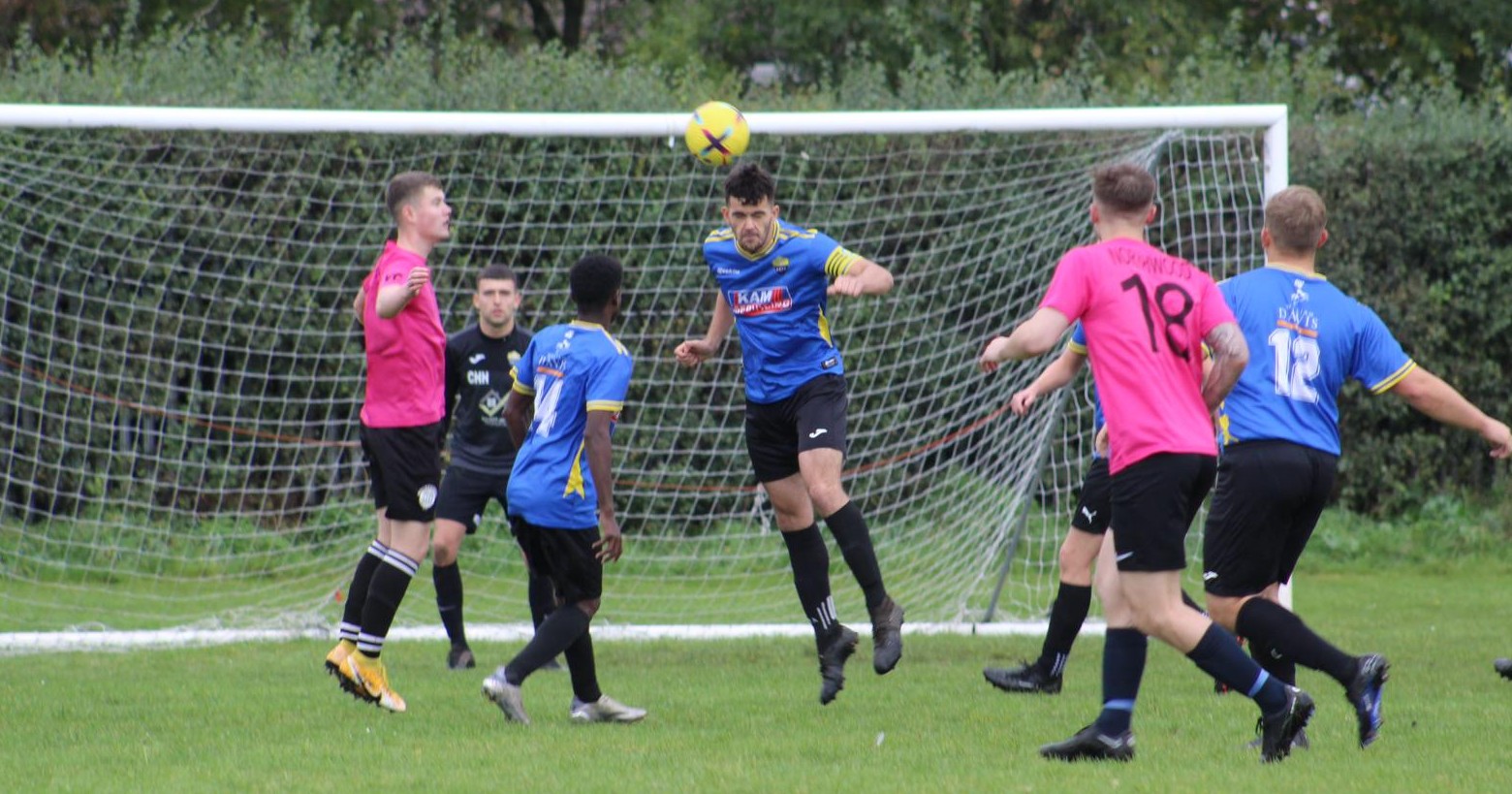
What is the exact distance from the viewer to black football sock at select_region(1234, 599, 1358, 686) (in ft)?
17.9

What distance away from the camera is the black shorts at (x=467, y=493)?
8.44 metres

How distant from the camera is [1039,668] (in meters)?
7.16

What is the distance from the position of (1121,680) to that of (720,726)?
1752 mm

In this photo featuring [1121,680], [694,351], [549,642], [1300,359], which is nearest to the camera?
[1121,680]

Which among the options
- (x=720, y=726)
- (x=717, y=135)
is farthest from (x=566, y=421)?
(x=717, y=135)

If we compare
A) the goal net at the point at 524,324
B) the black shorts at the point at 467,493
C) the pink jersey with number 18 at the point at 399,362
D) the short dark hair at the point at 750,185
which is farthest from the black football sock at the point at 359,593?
Answer: the goal net at the point at 524,324

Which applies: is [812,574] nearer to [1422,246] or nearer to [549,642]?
[549,642]

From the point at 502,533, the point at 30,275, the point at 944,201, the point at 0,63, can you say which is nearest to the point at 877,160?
the point at 944,201

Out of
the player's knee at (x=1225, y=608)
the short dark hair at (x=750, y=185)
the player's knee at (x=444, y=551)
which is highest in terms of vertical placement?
the short dark hair at (x=750, y=185)

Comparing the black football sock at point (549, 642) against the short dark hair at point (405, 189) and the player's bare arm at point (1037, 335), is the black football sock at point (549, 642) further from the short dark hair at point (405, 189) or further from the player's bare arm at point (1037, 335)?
the player's bare arm at point (1037, 335)

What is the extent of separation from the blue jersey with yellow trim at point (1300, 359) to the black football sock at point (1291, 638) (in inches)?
23.0

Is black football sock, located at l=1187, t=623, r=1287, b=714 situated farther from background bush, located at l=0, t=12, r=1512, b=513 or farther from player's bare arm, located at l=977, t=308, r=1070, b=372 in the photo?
background bush, located at l=0, t=12, r=1512, b=513

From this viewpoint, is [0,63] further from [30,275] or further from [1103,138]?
[1103,138]

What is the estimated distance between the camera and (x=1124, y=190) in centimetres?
526
